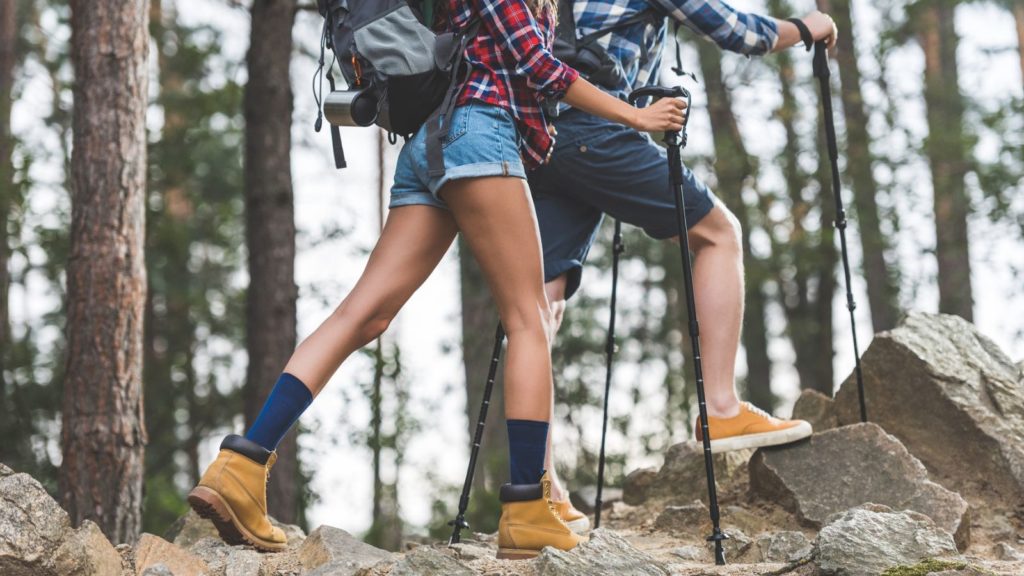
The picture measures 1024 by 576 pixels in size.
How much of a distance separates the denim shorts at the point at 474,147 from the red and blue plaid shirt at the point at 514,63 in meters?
0.04

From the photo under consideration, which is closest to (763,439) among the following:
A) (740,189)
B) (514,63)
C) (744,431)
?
(744,431)

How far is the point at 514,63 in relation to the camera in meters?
3.24

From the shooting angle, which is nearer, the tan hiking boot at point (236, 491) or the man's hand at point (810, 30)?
the tan hiking boot at point (236, 491)

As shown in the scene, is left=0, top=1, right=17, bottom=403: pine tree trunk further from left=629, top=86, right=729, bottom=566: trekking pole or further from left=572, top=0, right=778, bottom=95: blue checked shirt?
left=629, top=86, right=729, bottom=566: trekking pole

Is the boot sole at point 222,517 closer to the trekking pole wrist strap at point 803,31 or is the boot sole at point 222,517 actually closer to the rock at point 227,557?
the rock at point 227,557

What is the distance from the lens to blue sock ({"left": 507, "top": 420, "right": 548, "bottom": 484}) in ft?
10.7

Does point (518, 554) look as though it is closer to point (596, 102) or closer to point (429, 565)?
point (429, 565)

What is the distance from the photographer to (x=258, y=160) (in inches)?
338

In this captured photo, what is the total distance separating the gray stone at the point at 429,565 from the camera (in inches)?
122

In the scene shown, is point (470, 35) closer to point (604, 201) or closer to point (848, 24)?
point (604, 201)

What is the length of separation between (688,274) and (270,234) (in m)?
5.51

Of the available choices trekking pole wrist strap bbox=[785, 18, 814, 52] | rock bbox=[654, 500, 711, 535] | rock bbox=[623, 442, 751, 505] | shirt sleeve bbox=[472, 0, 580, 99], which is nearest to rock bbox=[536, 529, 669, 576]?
rock bbox=[654, 500, 711, 535]

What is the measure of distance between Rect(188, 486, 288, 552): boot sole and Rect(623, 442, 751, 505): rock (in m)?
2.33

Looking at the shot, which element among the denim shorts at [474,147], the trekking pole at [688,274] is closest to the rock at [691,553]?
the trekking pole at [688,274]
